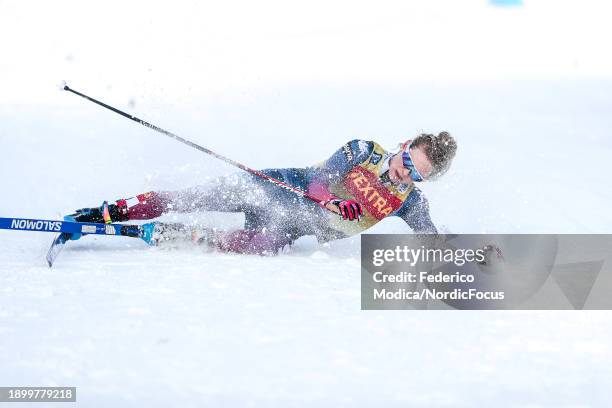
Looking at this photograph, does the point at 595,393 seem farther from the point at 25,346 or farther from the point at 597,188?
the point at 597,188

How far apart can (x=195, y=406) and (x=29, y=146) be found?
4810mm

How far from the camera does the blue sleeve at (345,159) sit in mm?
4184

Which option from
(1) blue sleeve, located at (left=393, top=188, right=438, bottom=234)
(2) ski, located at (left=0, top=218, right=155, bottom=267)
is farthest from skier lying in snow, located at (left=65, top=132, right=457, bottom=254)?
(2) ski, located at (left=0, top=218, right=155, bottom=267)

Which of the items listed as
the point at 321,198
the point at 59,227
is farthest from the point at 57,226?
the point at 321,198

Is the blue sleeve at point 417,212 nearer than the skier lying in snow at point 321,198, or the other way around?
the skier lying in snow at point 321,198

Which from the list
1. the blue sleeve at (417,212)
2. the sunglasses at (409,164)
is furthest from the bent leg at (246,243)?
the sunglasses at (409,164)

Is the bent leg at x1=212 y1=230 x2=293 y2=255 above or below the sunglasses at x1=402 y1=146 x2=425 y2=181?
below

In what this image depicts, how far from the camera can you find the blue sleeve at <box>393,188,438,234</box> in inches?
166

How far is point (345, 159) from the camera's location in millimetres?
4211

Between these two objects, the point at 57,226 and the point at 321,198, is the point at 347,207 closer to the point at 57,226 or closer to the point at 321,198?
the point at 321,198

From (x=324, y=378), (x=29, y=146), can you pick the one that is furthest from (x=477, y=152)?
(x=324, y=378)
